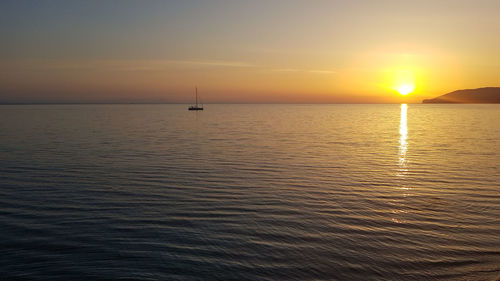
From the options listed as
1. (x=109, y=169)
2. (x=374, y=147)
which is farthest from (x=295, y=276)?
(x=374, y=147)

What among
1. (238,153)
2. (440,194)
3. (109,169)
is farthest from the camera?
(238,153)

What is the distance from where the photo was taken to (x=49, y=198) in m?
16.3

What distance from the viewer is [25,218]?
13.4 meters

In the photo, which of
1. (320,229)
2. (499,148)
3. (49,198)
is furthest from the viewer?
(499,148)

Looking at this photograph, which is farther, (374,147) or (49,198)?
(374,147)

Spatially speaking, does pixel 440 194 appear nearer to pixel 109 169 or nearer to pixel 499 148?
pixel 109 169

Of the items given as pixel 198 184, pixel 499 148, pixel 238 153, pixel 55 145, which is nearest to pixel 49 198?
pixel 198 184

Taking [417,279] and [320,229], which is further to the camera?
[320,229]

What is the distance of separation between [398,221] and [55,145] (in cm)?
3306

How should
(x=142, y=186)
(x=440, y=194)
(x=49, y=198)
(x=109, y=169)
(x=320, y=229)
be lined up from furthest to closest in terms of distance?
(x=109, y=169) < (x=142, y=186) < (x=440, y=194) < (x=49, y=198) < (x=320, y=229)

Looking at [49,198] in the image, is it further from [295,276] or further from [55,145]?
[55,145]

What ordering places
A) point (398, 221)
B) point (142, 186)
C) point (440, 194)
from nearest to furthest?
point (398, 221)
point (440, 194)
point (142, 186)

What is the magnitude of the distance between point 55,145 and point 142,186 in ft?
70.4

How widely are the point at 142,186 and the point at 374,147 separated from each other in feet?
85.4
